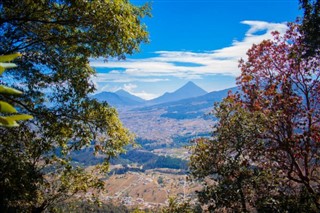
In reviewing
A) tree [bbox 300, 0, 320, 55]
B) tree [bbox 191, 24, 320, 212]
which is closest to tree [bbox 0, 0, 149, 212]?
tree [bbox 191, 24, 320, 212]

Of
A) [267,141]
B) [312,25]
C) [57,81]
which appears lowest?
[267,141]

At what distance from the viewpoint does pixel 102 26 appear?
9922mm

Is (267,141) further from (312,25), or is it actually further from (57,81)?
(57,81)

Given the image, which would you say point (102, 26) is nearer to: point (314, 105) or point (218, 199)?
point (218, 199)

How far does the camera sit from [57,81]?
11727 mm

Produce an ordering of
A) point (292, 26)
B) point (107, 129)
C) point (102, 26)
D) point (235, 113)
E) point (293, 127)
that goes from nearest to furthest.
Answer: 1. point (102, 26)
2. point (107, 129)
3. point (235, 113)
4. point (293, 127)
5. point (292, 26)

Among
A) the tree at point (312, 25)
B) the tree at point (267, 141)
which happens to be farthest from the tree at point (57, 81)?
the tree at point (312, 25)

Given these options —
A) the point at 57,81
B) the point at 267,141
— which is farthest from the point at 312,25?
the point at 57,81

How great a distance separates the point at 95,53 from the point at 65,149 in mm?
4437

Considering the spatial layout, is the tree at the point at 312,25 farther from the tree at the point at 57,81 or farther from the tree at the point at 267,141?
the tree at the point at 57,81

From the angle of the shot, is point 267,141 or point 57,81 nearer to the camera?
point 57,81

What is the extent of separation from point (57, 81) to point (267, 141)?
10.7 meters

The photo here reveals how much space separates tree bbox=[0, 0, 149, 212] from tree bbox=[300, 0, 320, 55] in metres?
7.97

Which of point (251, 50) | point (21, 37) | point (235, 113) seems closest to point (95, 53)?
point (21, 37)
